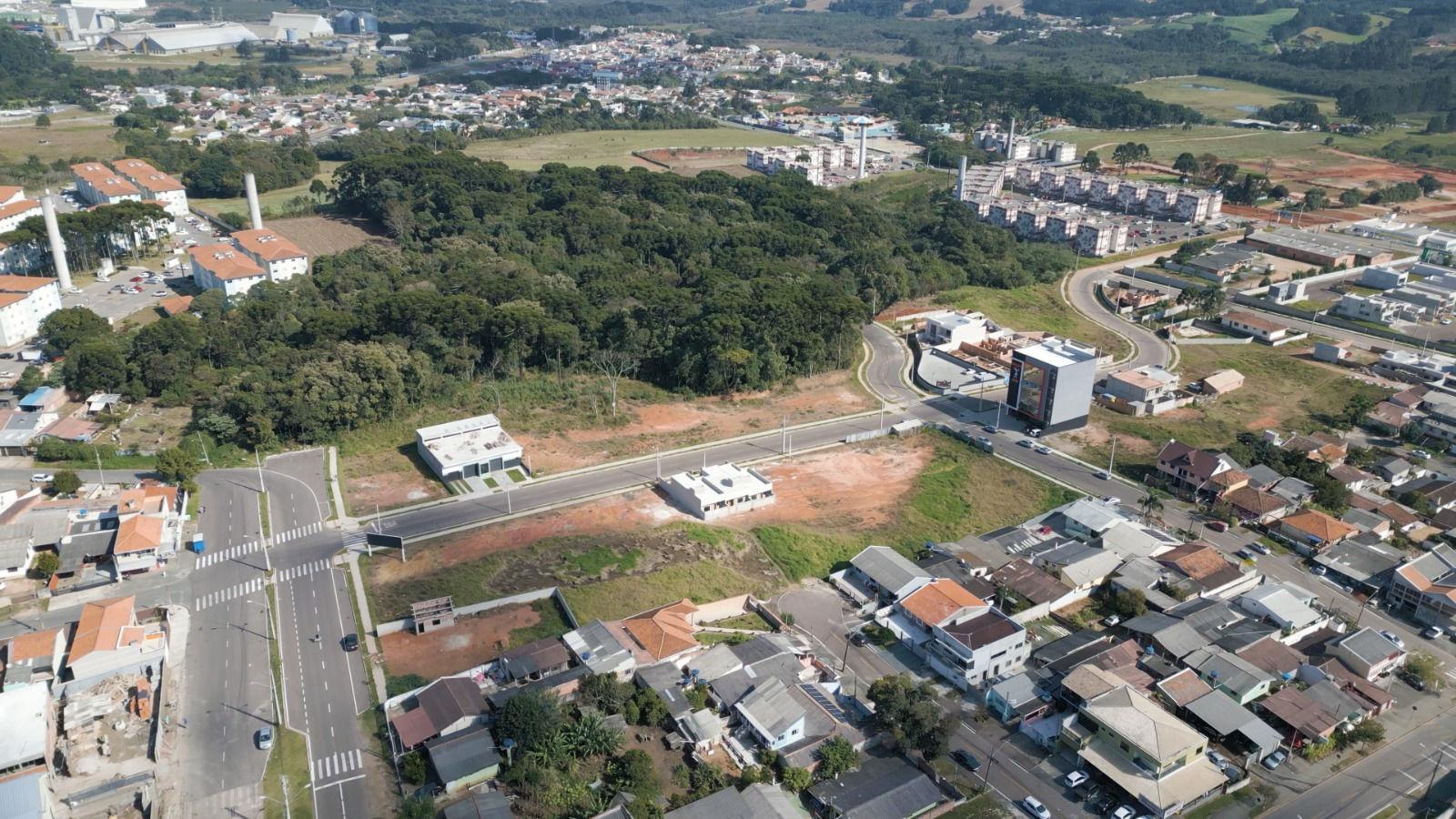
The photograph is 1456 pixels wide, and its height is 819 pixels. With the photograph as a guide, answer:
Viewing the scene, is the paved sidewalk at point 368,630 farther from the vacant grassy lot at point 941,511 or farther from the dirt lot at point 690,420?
the vacant grassy lot at point 941,511

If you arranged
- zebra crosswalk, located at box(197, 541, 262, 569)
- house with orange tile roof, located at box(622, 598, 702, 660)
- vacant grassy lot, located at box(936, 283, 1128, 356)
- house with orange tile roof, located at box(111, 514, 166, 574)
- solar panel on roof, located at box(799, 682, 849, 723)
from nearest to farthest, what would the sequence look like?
solar panel on roof, located at box(799, 682, 849, 723) < house with orange tile roof, located at box(622, 598, 702, 660) < house with orange tile roof, located at box(111, 514, 166, 574) < zebra crosswalk, located at box(197, 541, 262, 569) < vacant grassy lot, located at box(936, 283, 1128, 356)

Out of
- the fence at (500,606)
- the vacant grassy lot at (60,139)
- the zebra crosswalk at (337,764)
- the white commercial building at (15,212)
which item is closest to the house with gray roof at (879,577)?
the fence at (500,606)

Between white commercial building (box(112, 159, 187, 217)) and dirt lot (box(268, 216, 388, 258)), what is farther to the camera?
white commercial building (box(112, 159, 187, 217))

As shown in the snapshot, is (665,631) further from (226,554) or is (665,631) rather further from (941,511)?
(226,554)

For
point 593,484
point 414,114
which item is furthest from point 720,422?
point 414,114

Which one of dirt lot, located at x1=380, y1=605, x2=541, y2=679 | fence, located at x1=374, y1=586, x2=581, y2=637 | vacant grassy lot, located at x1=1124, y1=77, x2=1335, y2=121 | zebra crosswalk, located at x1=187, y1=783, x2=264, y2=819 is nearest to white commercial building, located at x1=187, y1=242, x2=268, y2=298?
fence, located at x1=374, y1=586, x2=581, y2=637

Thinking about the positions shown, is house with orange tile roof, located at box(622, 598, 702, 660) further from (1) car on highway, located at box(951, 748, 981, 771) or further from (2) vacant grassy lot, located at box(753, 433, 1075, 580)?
(1) car on highway, located at box(951, 748, 981, 771)

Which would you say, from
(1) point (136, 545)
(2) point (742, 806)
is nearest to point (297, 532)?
(1) point (136, 545)
